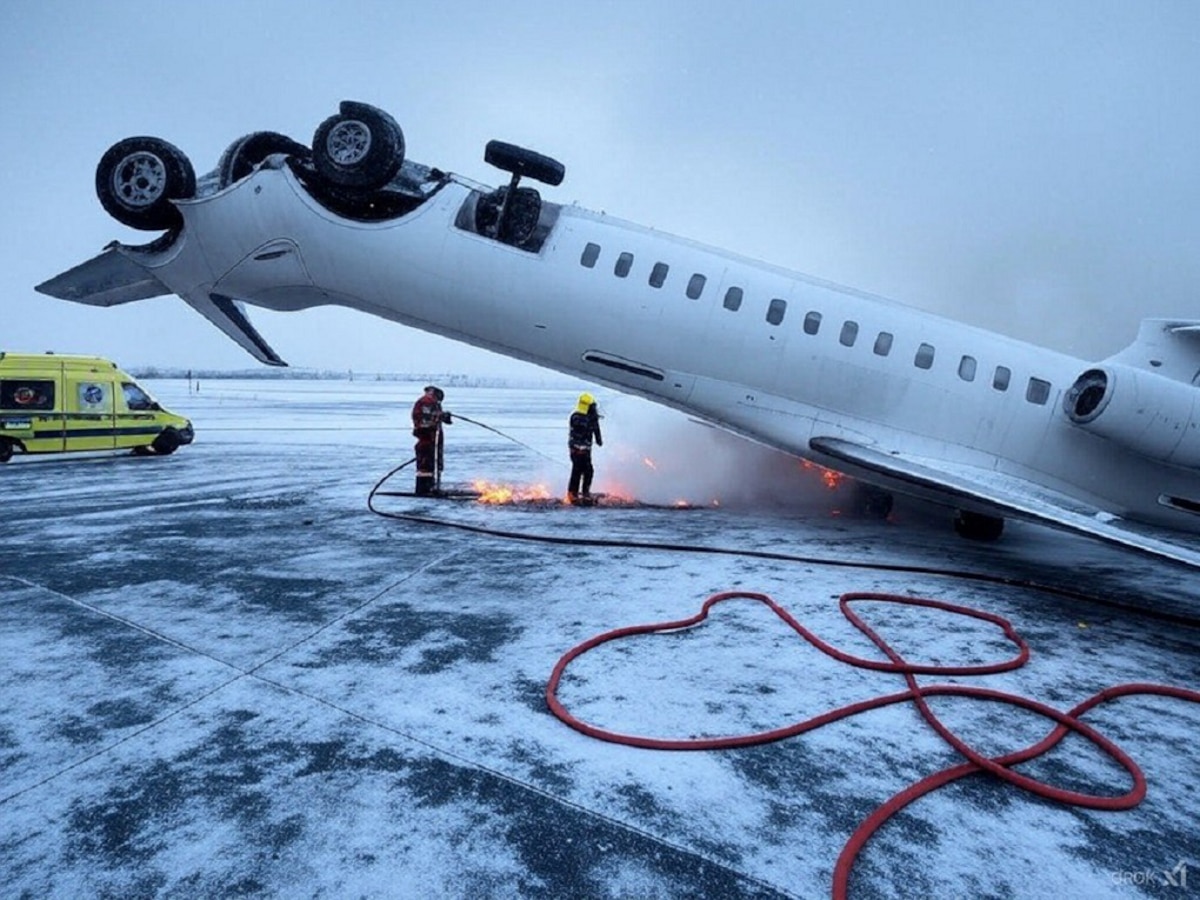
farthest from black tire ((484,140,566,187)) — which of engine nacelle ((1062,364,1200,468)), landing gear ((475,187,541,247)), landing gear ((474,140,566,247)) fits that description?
engine nacelle ((1062,364,1200,468))

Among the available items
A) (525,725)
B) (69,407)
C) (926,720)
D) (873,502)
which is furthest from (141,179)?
(873,502)

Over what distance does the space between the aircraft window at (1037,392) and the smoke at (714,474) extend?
148 inches

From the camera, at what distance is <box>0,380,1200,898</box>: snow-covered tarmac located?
2.46 m

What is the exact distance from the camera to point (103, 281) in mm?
8844

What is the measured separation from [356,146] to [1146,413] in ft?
36.1

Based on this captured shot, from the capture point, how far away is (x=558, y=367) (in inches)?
380

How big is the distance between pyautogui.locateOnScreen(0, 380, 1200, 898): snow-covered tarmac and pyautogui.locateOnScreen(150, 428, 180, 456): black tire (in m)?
8.50

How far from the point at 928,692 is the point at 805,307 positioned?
243 inches

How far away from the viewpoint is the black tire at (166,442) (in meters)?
15.5

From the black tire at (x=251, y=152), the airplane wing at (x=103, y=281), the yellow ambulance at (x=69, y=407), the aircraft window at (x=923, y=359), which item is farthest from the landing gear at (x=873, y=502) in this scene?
the yellow ambulance at (x=69, y=407)

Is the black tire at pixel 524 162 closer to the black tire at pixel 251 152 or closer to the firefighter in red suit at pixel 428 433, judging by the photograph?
the black tire at pixel 251 152

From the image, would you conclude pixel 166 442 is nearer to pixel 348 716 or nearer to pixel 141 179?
pixel 141 179

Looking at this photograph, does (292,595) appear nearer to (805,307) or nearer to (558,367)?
(558,367)

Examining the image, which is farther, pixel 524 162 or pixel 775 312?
pixel 775 312
